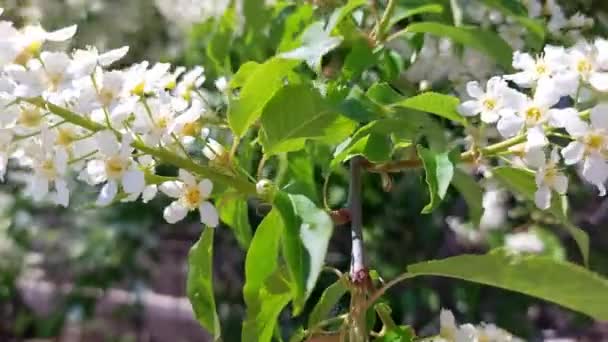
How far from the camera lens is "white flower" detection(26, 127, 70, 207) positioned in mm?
511

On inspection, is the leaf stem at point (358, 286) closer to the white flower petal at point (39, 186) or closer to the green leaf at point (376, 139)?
the green leaf at point (376, 139)

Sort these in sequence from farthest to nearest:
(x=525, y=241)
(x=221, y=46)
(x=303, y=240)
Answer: (x=525, y=241)
(x=221, y=46)
(x=303, y=240)

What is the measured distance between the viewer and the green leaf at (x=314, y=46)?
50cm

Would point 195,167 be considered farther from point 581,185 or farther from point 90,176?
point 581,185

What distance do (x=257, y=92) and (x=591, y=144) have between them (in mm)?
182

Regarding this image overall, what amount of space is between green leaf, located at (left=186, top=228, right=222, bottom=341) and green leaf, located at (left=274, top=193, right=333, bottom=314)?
0.33 feet

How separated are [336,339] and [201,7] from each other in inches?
30.7

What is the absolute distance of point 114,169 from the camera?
Answer: 0.50 m

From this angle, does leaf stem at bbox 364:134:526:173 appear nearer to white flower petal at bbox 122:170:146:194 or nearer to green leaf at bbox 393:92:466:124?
green leaf at bbox 393:92:466:124

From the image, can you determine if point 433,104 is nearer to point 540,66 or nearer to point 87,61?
point 540,66

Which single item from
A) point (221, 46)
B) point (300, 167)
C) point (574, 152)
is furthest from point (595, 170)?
point (221, 46)

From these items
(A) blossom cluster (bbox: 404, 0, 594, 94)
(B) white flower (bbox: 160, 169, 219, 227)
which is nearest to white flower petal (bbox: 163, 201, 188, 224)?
(B) white flower (bbox: 160, 169, 219, 227)

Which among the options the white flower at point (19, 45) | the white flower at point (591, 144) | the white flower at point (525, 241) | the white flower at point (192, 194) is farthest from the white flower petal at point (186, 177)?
the white flower at point (525, 241)

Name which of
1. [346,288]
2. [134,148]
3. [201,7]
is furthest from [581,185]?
[134,148]
